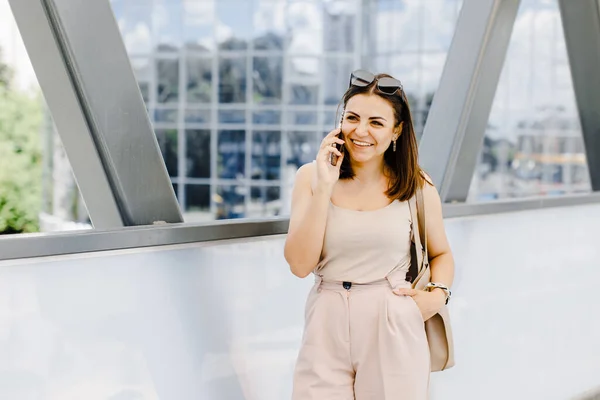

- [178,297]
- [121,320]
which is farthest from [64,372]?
[178,297]

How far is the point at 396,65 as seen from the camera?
10.9 meters

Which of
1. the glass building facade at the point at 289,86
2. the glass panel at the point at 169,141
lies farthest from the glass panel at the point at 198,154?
the glass panel at the point at 169,141

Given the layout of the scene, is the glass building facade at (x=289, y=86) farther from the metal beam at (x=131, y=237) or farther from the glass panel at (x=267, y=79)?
the metal beam at (x=131, y=237)

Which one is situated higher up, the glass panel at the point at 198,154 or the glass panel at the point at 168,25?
the glass panel at the point at 168,25

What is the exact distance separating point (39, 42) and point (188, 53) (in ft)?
36.9

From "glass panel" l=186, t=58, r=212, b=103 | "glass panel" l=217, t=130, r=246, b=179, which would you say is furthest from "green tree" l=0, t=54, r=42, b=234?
"glass panel" l=186, t=58, r=212, b=103

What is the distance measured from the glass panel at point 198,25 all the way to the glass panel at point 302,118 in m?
2.23

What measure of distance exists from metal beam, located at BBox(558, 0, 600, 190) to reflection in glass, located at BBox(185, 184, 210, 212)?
701 centimetres

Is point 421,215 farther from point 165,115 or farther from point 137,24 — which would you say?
point 137,24

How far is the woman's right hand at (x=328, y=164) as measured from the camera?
177cm

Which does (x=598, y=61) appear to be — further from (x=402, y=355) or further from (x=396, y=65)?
(x=396, y=65)

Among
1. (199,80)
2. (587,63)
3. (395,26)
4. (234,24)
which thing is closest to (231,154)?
(199,80)

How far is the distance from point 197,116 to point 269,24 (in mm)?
1987

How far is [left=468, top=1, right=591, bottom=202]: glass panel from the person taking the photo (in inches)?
396
